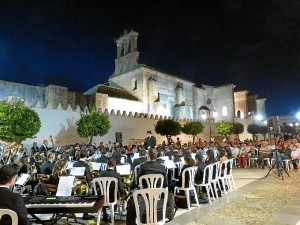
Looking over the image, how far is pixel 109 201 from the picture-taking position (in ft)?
15.8

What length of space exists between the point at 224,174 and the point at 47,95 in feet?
78.6

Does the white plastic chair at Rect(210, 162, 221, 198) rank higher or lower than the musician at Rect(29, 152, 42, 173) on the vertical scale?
lower

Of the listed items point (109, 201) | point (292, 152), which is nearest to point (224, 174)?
point (109, 201)

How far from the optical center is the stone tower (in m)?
39.4

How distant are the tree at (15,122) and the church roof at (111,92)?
49.7 ft

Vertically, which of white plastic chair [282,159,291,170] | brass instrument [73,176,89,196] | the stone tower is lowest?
white plastic chair [282,159,291,170]

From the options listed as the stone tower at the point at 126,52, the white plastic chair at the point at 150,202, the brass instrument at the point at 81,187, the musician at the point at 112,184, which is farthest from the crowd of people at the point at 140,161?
the stone tower at the point at 126,52

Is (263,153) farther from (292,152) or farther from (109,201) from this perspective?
(109,201)

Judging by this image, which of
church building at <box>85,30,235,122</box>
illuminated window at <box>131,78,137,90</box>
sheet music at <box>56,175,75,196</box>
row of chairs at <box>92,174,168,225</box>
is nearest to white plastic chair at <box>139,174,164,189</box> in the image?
row of chairs at <box>92,174,168,225</box>

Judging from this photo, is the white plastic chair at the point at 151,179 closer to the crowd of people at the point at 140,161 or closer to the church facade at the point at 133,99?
the crowd of people at the point at 140,161

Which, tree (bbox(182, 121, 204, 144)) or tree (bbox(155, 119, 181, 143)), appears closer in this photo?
tree (bbox(155, 119, 181, 143))

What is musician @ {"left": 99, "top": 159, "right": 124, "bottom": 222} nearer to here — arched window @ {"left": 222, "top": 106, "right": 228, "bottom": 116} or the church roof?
the church roof

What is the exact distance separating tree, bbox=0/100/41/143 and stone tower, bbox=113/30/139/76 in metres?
25.1

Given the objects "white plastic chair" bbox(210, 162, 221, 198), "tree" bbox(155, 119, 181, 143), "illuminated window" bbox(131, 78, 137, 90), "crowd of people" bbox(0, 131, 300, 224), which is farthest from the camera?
"illuminated window" bbox(131, 78, 137, 90)
